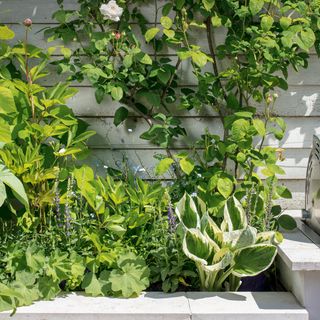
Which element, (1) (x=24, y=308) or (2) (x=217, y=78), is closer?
(1) (x=24, y=308)

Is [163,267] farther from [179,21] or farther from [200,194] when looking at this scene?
[179,21]

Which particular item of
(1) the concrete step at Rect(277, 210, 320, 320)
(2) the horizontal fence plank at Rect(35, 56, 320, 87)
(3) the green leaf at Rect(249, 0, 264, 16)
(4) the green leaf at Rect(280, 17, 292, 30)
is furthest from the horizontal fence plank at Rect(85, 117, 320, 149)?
(1) the concrete step at Rect(277, 210, 320, 320)

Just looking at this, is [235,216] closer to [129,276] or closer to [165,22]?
[129,276]

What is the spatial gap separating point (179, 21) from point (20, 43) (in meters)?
0.83

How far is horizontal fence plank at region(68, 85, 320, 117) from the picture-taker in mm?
3500

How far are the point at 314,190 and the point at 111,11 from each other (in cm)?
132

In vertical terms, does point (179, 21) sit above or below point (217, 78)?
above

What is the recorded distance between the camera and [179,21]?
129 inches

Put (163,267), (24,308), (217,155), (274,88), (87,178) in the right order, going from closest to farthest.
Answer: (24,308) → (163,267) → (87,178) → (217,155) → (274,88)

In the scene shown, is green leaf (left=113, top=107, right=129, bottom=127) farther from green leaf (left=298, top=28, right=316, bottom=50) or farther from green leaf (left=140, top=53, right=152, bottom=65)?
green leaf (left=298, top=28, right=316, bottom=50)

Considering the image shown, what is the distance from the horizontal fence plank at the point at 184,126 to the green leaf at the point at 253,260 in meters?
0.96

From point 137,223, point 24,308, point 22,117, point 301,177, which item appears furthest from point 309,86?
point 24,308

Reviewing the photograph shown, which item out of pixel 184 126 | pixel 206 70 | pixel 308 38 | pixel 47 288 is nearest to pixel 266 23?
pixel 308 38

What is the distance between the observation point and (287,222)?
308cm
